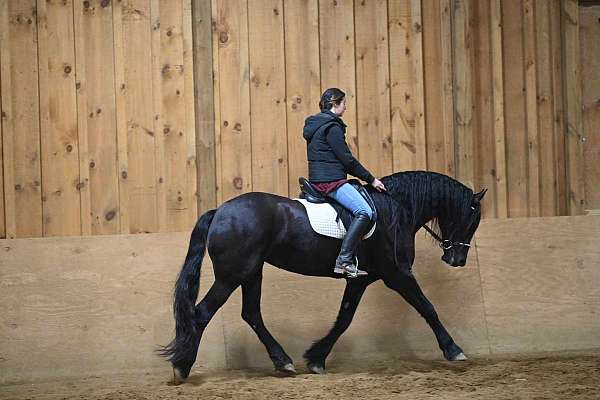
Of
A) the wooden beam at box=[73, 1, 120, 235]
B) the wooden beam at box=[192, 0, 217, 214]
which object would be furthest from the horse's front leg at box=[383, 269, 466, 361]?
the wooden beam at box=[73, 1, 120, 235]

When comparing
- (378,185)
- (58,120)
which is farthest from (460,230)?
(58,120)

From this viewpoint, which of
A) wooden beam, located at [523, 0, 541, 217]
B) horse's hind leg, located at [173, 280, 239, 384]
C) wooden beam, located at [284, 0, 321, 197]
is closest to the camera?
horse's hind leg, located at [173, 280, 239, 384]

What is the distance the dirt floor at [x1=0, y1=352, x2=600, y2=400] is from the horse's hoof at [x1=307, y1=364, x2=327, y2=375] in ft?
0.22

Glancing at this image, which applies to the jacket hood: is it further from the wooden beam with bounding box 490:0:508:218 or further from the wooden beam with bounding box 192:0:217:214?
the wooden beam with bounding box 490:0:508:218

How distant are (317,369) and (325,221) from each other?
1046 millimetres

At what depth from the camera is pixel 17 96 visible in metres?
6.39

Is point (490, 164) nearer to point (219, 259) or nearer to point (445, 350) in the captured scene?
point (445, 350)

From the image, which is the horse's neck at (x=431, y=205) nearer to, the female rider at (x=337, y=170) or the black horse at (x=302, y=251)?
the black horse at (x=302, y=251)

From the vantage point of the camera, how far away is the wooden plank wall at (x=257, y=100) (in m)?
6.41

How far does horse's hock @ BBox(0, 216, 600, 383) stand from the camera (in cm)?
593

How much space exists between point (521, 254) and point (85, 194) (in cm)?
342

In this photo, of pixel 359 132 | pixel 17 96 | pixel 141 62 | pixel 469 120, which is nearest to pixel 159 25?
pixel 141 62

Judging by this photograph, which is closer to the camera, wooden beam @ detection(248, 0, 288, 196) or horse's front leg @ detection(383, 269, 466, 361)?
horse's front leg @ detection(383, 269, 466, 361)

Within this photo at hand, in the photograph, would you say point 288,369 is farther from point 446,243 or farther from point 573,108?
point 573,108
